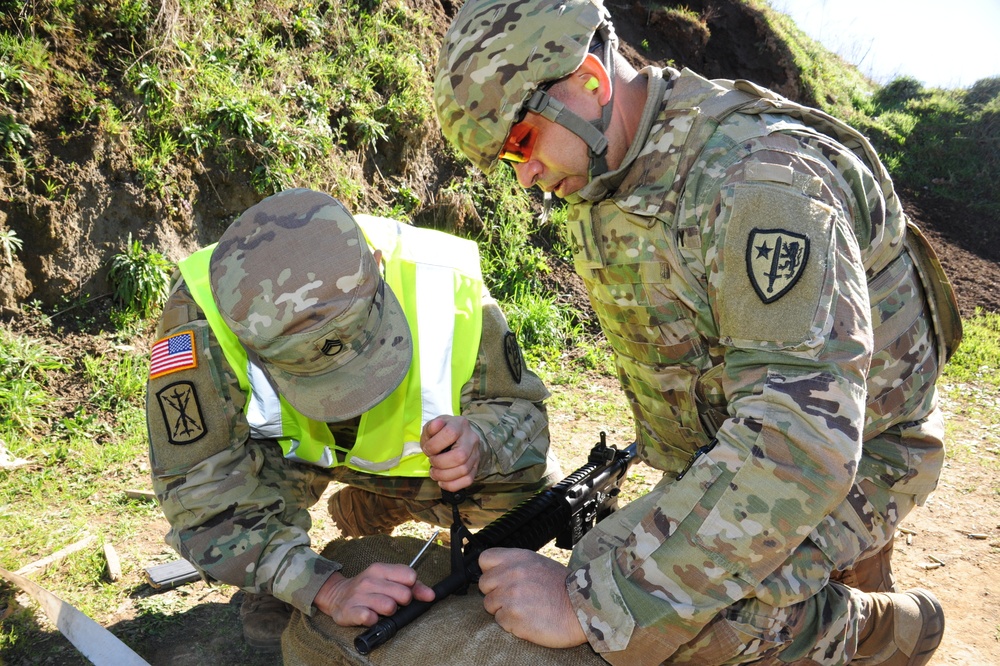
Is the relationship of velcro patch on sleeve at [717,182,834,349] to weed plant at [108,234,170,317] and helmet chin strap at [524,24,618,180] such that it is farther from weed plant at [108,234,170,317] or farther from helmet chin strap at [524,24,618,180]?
weed plant at [108,234,170,317]

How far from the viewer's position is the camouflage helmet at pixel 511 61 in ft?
6.51

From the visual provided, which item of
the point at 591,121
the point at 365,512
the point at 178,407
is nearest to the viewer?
the point at 591,121

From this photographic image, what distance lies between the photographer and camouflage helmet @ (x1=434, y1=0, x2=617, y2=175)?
1.98 m

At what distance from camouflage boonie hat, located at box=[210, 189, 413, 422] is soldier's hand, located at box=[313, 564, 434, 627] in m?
0.46

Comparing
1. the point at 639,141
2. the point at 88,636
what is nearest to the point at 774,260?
the point at 639,141

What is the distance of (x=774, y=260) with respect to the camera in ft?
5.59

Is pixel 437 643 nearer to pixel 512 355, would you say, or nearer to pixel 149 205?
pixel 512 355

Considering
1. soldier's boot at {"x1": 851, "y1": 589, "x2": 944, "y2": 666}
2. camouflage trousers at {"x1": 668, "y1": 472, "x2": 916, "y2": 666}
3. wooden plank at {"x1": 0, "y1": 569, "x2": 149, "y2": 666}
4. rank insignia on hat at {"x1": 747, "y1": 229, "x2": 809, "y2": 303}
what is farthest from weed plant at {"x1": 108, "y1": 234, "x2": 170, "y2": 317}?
soldier's boot at {"x1": 851, "y1": 589, "x2": 944, "y2": 666}

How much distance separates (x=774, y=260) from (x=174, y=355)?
5.71ft

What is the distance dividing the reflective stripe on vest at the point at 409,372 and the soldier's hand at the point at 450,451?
179mm

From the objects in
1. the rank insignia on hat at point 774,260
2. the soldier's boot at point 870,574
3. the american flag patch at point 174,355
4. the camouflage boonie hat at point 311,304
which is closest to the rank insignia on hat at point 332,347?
the camouflage boonie hat at point 311,304

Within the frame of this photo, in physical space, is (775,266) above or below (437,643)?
above

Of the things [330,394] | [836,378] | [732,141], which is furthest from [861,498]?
[330,394]

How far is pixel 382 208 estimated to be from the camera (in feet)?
17.6
